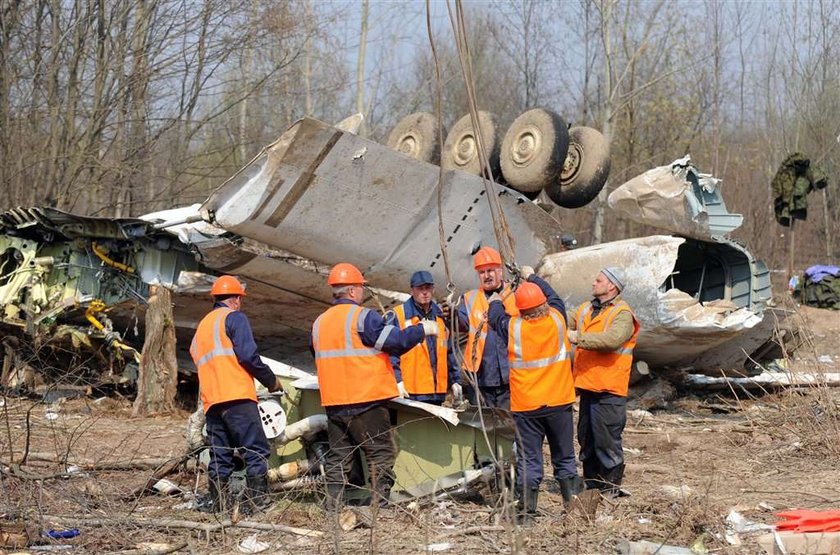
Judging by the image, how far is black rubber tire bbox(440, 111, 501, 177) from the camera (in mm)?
9820

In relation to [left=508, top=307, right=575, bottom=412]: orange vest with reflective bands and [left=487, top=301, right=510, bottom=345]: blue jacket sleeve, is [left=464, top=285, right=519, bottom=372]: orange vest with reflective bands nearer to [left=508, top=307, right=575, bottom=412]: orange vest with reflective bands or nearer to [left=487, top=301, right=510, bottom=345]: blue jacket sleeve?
[left=487, top=301, right=510, bottom=345]: blue jacket sleeve

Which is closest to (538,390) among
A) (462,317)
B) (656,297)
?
(462,317)

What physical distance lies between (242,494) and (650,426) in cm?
503

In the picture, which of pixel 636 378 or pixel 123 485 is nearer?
pixel 123 485

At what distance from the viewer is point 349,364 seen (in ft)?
18.5

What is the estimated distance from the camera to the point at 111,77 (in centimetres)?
1485

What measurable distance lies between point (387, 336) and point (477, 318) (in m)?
1.20

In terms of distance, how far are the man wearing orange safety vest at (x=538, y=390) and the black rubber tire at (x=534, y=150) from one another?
4.03 meters

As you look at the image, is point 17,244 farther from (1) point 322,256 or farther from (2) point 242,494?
(2) point 242,494

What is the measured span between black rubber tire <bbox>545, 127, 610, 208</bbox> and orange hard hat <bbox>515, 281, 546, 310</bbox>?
14.7ft

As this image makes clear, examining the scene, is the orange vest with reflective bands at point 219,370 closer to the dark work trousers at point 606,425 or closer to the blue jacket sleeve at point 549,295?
the blue jacket sleeve at point 549,295

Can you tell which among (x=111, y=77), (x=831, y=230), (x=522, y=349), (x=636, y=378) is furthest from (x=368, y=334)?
(x=831, y=230)

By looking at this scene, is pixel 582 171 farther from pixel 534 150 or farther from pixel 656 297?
pixel 656 297

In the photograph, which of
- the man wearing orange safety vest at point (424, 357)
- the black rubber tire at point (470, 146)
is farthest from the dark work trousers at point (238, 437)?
the black rubber tire at point (470, 146)
